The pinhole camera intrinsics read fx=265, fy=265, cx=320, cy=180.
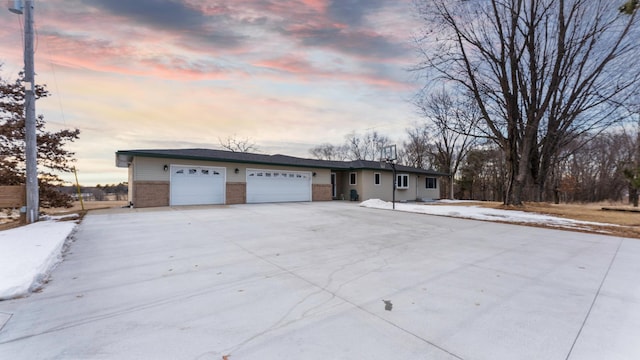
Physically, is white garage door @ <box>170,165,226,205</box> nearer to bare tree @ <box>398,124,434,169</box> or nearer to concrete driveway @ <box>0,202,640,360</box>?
concrete driveway @ <box>0,202,640,360</box>

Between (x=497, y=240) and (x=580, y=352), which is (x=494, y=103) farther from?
(x=580, y=352)

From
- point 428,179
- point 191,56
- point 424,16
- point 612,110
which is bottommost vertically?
point 428,179

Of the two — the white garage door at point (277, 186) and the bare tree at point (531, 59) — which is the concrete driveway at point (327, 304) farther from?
the bare tree at point (531, 59)

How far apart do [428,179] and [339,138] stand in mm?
16993

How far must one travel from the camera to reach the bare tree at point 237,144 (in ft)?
107

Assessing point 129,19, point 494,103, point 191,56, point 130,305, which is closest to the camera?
point 130,305

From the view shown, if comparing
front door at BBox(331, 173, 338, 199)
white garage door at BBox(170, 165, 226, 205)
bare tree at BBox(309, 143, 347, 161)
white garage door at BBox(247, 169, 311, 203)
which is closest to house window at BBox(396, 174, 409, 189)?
front door at BBox(331, 173, 338, 199)

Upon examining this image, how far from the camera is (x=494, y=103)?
652 inches

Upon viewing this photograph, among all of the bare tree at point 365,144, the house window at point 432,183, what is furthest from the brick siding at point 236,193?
the bare tree at point 365,144

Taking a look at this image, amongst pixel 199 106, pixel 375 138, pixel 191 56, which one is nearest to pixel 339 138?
pixel 375 138

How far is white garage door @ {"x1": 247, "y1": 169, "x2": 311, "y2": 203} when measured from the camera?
1557 centimetres

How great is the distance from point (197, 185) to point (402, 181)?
582 inches

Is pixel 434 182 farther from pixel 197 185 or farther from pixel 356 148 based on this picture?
pixel 197 185

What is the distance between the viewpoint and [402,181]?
826 inches
